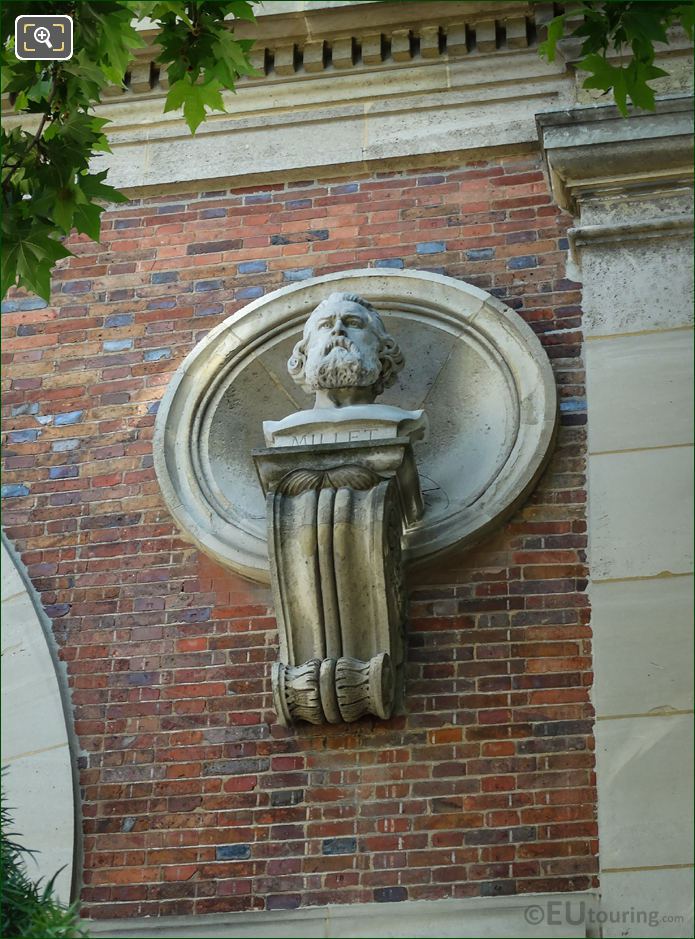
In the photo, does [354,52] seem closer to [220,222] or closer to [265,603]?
[220,222]

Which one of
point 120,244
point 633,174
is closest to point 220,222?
point 120,244

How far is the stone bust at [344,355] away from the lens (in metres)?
7.75

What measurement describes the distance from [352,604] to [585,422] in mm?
1359

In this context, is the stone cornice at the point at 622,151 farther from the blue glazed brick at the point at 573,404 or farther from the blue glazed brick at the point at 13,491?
the blue glazed brick at the point at 13,491

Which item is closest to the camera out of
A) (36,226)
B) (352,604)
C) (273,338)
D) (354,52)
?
(36,226)

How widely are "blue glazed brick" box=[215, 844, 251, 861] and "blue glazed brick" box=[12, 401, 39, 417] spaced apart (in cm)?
233

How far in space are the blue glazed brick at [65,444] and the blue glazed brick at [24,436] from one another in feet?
0.34

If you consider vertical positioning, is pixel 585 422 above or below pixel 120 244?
below

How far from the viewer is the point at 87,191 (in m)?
6.96

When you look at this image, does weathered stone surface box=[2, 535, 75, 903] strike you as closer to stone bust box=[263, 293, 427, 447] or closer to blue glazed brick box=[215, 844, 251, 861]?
blue glazed brick box=[215, 844, 251, 861]

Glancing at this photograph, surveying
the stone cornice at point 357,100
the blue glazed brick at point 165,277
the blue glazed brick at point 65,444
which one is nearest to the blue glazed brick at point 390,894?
the blue glazed brick at point 65,444

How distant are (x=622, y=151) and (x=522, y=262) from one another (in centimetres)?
65

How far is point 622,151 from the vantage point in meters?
8.32

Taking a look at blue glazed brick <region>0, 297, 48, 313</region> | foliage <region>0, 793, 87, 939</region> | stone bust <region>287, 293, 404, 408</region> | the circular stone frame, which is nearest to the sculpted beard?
stone bust <region>287, 293, 404, 408</region>
